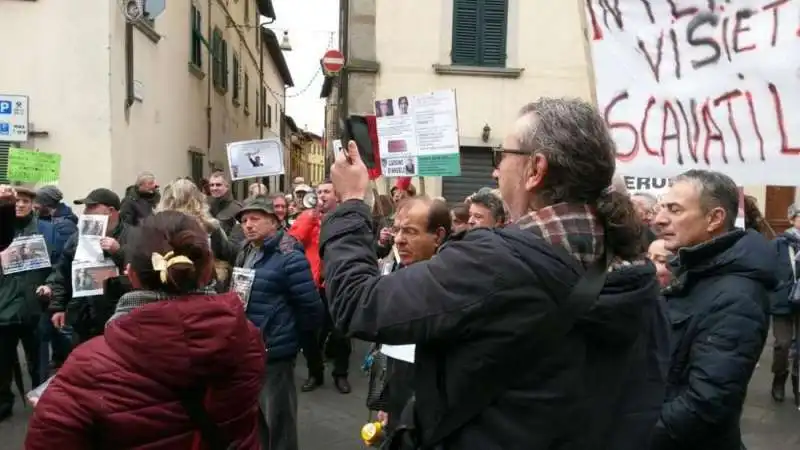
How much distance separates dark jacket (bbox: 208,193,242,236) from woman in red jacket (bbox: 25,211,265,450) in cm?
550

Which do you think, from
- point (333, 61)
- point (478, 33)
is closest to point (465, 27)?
point (478, 33)

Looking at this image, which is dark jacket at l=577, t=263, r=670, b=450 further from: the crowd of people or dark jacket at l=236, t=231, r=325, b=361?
dark jacket at l=236, t=231, r=325, b=361

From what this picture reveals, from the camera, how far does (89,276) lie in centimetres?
534

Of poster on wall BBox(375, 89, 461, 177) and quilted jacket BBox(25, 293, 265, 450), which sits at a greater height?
poster on wall BBox(375, 89, 461, 177)

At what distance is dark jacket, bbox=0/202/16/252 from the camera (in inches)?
218

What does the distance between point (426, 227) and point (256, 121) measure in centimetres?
2885

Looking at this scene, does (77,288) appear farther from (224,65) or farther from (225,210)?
(224,65)

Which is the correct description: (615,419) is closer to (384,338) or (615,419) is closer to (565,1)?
(384,338)

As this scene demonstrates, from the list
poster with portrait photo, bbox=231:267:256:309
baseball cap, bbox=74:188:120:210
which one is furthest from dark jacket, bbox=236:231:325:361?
baseball cap, bbox=74:188:120:210

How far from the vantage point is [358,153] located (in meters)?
2.12

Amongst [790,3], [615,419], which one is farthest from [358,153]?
[790,3]

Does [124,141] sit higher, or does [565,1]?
[565,1]

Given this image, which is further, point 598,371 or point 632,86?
point 632,86

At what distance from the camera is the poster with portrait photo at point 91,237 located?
5.33 m
